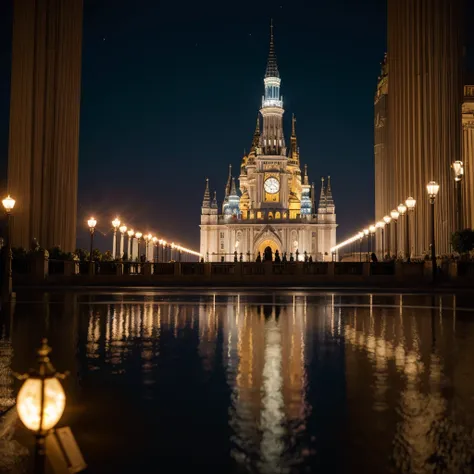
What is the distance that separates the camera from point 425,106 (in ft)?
180

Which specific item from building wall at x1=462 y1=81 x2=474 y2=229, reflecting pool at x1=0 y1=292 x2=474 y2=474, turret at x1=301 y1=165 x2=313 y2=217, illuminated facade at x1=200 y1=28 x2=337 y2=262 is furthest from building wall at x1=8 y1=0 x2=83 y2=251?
turret at x1=301 y1=165 x2=313 y2=217

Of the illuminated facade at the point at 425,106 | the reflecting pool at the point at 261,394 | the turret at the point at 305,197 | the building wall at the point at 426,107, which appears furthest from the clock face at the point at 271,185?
the reflecting pool at the point at 261,394

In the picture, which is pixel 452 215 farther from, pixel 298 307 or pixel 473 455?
pixel 473 455

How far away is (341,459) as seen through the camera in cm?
549

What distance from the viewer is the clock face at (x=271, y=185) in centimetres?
14338

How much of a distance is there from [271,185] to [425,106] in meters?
89.1

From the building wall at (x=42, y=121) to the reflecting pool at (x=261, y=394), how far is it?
3916 centimetres

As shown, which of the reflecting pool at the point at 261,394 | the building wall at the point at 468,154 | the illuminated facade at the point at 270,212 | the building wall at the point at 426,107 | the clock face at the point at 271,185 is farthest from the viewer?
the clock face at the point at 271,185

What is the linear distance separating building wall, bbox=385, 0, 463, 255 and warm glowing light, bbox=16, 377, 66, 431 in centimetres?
4839

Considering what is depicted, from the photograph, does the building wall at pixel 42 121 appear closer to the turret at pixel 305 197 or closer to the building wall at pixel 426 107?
the building wall at pixel 426 107

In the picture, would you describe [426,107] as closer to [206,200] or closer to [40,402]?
[40,402]

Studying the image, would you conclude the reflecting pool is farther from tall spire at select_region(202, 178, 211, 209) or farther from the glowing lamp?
tall spire at select_region(202, 178, 211, 209)

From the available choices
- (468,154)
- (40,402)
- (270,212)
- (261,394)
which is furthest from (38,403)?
(270,212)

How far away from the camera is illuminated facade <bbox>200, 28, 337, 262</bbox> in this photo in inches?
5418
